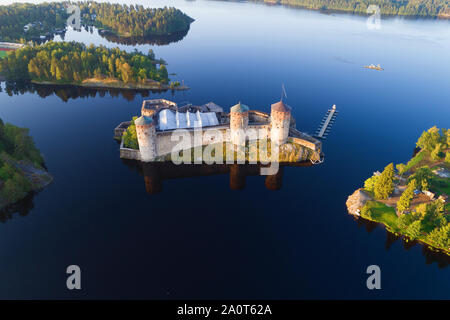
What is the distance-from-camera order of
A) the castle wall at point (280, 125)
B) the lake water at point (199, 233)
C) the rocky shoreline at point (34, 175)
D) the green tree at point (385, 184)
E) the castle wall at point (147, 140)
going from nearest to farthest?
the lake water at point (199, 233), the green tree at point (385, 184), the rocky shoreline at point (34, 175), the castle wall at point (147, 140), the castle wall at point (280, 125)

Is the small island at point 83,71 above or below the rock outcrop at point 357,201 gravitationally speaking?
above

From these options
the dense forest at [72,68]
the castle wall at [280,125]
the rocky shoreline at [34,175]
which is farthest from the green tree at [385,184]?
the dense forest at [72,68]

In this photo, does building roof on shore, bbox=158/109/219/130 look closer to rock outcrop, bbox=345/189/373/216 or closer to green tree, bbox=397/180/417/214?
rock outcrop, bbox=345/189/373/216

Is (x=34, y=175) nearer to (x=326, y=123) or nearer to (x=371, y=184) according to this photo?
(x=371, y=184)
